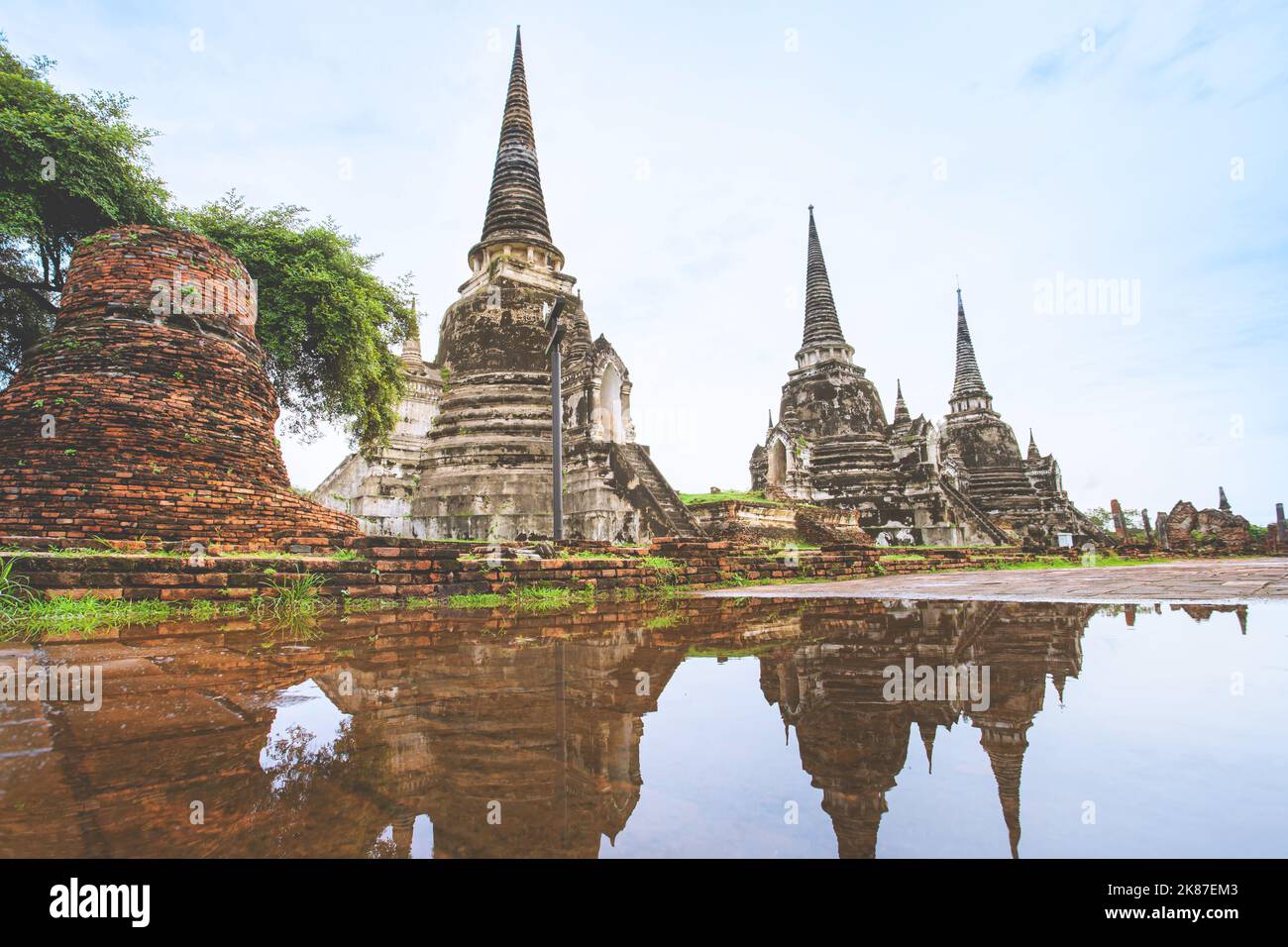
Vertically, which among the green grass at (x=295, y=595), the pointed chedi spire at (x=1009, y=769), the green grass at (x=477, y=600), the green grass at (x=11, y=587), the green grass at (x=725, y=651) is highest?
the green grass at (x=11, y=587)

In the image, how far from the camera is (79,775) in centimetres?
154

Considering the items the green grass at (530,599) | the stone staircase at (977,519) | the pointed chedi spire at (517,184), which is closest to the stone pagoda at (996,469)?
the stone staircase at (977,519)

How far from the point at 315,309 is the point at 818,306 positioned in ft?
58.7

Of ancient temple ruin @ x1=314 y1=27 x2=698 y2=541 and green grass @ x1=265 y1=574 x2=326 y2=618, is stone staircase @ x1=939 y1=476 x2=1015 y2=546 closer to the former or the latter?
ancient temple ruin @ x1=314 y1=27 x2=698 y2=541

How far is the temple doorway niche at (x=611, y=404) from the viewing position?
1413 centimetres

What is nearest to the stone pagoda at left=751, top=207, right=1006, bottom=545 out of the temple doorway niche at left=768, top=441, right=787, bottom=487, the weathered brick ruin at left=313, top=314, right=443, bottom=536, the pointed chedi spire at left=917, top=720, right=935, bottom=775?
the temple doorway niche at left=768, top=441, right=787, bottom=487

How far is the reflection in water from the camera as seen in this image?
1294 mm

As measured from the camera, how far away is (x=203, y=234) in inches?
470

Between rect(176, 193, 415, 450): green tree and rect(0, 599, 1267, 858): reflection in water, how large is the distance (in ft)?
33.4

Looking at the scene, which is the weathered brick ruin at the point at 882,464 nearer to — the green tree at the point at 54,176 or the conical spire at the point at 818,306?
the conical spire at the point at 818,306

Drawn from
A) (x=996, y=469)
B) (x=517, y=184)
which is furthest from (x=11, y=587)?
(x=996, y=469)

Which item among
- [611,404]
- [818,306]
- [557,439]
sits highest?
[818,306]

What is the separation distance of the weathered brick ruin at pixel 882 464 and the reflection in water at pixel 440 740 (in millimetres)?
15100

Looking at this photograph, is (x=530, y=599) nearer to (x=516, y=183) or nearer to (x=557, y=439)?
(x=557, y=439)
